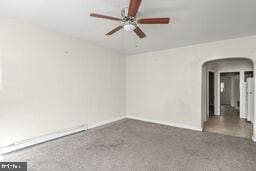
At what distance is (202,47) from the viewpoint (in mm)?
4203

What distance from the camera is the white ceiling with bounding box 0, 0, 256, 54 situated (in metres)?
2.26

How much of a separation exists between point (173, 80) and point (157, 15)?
2.64m

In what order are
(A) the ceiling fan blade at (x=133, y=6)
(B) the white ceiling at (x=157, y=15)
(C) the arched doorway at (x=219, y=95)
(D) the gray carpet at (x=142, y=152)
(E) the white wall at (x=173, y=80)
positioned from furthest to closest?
(C) the arched doorway at (x=219, y=95)
(E) the white wall at (x=173, y=80)
(D) the gray carpet at (x=142, y=152)
(B) the white ceiling at (x=157, y=15)
(A) the ceiling fan blade at (x=133, y=6)

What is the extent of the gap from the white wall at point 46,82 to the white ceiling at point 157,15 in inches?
15.3

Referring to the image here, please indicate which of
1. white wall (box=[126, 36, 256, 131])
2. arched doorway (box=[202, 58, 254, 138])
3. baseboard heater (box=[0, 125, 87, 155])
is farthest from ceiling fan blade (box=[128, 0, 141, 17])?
arched doorway (box=[202, 58, 254, 138])

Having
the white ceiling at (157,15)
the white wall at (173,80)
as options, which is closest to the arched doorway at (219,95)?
the white wall at (173,80)

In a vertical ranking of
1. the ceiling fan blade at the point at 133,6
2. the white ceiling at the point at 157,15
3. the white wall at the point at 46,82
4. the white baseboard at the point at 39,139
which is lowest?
the white baseboard at the point at 39,139

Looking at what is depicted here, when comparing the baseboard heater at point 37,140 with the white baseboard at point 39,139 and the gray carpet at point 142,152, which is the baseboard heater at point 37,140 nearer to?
the white baseboard at point 39,139

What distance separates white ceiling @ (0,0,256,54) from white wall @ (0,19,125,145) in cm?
39

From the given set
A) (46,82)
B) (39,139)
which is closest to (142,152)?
(39,139)

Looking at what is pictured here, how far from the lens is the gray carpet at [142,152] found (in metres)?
2.40

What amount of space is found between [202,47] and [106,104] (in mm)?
3552

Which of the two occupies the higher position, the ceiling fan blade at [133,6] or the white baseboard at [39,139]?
the ceiling fan blade at [133,6]

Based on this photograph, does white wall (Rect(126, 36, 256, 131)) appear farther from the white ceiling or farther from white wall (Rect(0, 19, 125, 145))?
white wall (Rect(0, 19, 125, 145))
